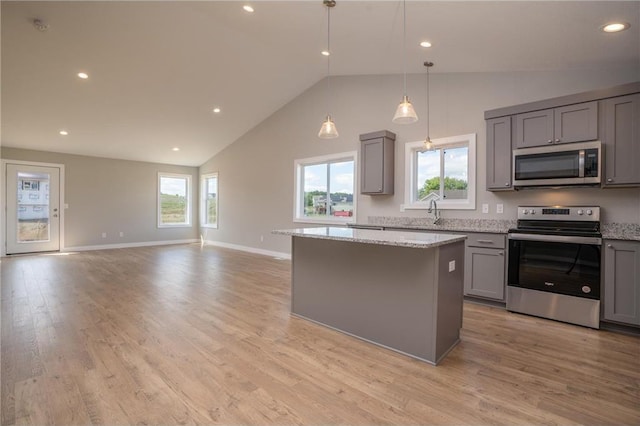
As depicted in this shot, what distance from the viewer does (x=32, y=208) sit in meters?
7.24

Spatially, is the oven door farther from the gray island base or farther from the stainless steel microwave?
the gray island base

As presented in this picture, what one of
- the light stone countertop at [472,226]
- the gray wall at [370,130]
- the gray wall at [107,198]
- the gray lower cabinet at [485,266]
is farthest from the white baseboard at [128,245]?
the gray lower cabinet at [485,266]

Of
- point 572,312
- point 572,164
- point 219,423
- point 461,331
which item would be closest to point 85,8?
point 219,423

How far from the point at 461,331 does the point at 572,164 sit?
2.09 metres

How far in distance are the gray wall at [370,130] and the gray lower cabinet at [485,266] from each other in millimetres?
579

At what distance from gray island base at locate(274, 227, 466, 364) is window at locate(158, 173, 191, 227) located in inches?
298

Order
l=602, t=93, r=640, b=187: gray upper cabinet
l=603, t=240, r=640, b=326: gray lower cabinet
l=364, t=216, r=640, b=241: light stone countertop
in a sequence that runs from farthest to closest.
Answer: l=364, t=216, r=640, b=241: light stone countertop
l=602, t=93, r=640, b=187: gray upper cabinet
l=603, t=240, r=640, b=326: gray lower cabinet

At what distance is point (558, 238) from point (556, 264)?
27 cm

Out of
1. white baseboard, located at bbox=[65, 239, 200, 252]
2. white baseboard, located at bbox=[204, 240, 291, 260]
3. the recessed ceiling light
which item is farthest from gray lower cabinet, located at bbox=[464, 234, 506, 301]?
white baseboard, located at bbox=[65, 239, 200, 252]

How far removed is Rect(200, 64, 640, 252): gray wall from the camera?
141 inches

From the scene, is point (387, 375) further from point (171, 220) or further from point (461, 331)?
point (171, 220)

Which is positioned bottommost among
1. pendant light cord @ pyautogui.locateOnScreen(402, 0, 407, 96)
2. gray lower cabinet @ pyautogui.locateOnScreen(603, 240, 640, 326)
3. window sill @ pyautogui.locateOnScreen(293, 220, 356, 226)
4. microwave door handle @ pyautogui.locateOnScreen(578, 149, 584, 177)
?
gray lower cabinet @ pyautogui.locateOnScreen(603, 240, 640, 326)

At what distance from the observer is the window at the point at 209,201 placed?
9320 mm

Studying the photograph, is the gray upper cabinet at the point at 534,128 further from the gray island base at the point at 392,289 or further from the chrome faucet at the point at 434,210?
the gray island base at the point at 392,289
